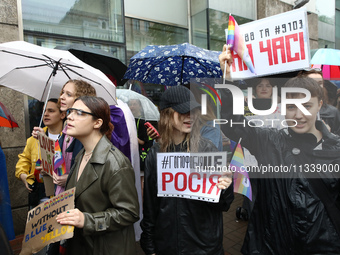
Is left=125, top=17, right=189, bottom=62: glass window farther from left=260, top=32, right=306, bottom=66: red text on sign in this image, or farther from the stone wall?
left=260, top=32, right=306, bottom=66: red text on sign

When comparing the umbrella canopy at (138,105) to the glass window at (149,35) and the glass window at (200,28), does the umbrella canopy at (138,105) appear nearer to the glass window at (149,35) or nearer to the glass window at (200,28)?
the glass window at (149,35)

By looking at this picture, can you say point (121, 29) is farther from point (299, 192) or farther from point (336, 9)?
point (336, 9)

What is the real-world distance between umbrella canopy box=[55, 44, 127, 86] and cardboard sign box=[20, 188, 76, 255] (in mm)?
2543

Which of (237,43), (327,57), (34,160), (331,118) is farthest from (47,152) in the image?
(327,57)

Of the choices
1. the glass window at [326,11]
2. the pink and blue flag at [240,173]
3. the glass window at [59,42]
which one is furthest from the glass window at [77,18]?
the glass window at [326,11]

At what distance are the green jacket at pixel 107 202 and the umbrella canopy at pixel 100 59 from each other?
2388 millimetres

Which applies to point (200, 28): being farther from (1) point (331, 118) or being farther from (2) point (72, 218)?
(2) point (72, 218)

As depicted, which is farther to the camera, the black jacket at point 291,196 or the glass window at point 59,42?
the glass window at point 59,42

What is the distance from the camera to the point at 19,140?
3.92 meters

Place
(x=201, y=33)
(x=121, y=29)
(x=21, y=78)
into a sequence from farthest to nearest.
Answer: (x=201, y=33), (x=121, y=29), (x=21, y=78)

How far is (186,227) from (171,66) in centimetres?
285

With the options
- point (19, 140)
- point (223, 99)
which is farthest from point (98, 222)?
point (19, 140)

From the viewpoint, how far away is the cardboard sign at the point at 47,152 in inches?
77.2

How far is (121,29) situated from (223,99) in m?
4.52
